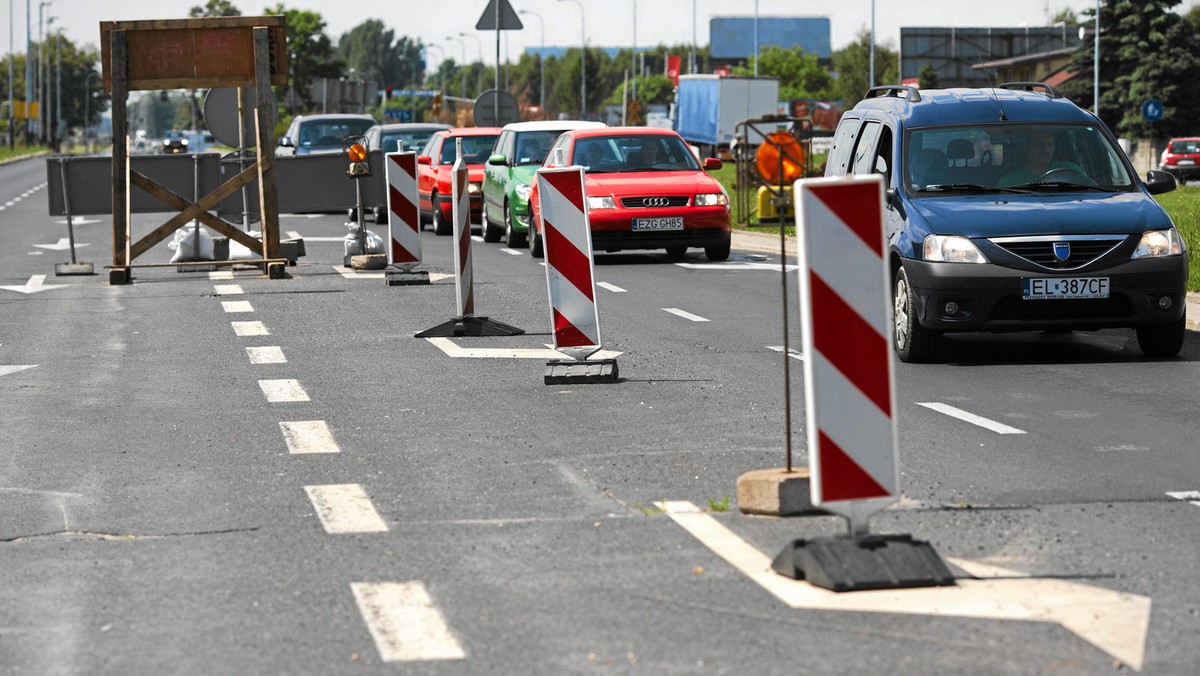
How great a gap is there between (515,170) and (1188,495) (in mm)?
18240

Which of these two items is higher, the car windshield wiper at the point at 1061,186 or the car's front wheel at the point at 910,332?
the car windshield wiper at the point at 1061,186

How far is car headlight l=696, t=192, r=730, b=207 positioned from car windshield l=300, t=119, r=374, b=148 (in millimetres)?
15692

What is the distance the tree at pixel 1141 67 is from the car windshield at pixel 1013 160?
59839mm

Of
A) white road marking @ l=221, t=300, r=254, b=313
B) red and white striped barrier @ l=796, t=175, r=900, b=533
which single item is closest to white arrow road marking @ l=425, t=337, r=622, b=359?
white road marking @ l=221, t=300, r=254, b=313

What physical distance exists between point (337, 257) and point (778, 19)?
145 meters

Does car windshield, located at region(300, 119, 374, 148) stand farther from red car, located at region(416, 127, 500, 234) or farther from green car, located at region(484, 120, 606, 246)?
green car, located at region(484, 120, 606, 246)

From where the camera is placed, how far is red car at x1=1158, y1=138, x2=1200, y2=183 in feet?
191

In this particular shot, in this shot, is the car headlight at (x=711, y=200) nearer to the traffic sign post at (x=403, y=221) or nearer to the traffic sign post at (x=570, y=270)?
the traffic sign post at (x=403, y=221)

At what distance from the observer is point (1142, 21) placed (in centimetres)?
7200

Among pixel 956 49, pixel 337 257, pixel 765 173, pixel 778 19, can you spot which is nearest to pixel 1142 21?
pixel 956 49

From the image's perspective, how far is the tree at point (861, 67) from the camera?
133 meters

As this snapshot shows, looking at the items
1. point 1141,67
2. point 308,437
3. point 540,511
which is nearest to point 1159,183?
point 308,437

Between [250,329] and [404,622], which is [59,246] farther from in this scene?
[404,622]

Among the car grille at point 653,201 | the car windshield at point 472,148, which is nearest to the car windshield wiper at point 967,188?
the car grille at point 653,201
